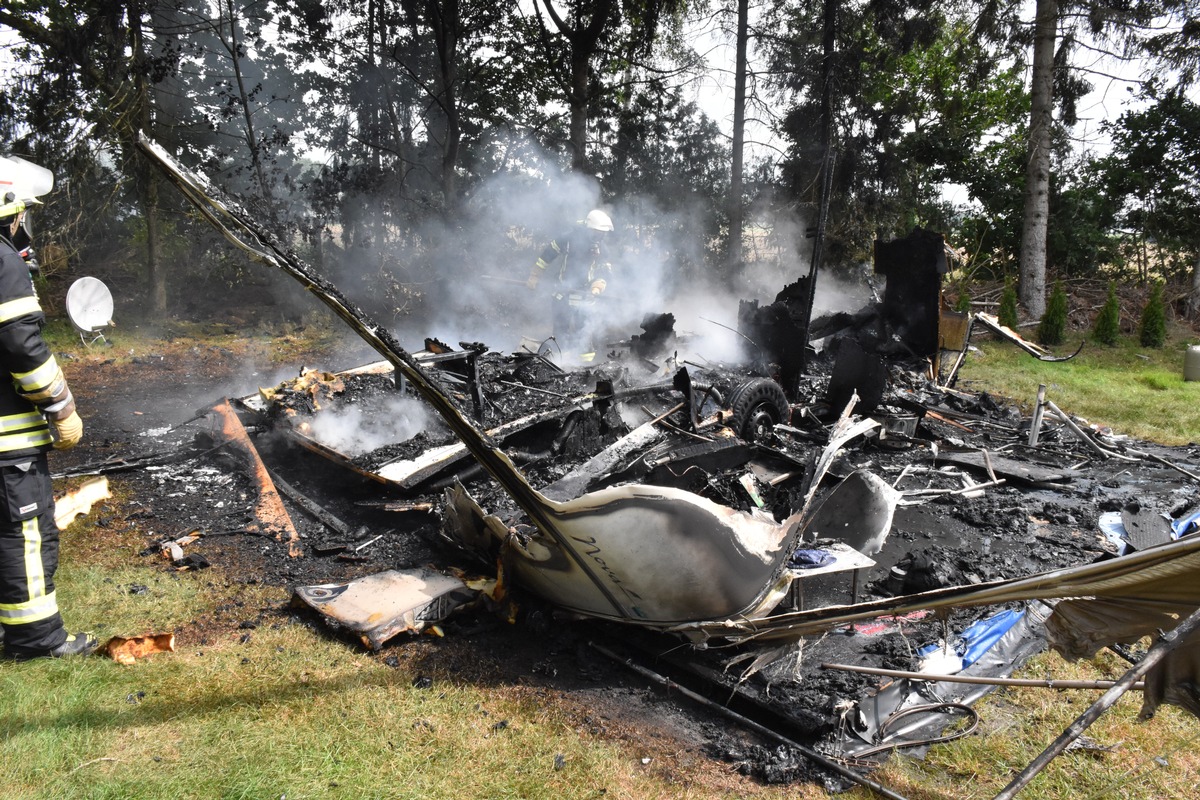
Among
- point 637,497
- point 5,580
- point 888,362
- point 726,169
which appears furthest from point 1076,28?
point 5,580

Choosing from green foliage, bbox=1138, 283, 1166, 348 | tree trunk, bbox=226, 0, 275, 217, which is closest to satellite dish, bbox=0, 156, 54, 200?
tree trunk, bbox=226, 0, 275, 217

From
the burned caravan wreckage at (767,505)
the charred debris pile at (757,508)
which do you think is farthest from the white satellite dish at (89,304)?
the charred debris pile at (757,508)

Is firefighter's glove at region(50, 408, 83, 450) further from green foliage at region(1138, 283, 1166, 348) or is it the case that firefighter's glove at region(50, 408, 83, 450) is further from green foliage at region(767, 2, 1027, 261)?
green foliage at region(1138, 283, 1166, 348)

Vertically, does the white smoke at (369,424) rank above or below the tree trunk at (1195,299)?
below

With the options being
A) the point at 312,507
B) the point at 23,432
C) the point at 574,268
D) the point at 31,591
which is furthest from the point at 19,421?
the point at 574,268

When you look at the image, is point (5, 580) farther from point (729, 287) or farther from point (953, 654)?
point (729, 287)

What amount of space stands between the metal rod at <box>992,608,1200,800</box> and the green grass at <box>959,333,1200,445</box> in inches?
325

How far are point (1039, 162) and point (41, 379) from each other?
17770mm

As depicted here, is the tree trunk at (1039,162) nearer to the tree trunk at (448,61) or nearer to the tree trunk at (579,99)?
the tree trunk at (579,99)

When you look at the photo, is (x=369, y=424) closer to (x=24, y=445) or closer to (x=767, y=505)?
(x=24, y=445)

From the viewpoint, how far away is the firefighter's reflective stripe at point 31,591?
3.20 m

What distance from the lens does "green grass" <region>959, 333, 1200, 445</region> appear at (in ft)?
29.2

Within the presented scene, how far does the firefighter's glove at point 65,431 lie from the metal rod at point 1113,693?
4188mm

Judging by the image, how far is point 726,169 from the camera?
63.9 ft
